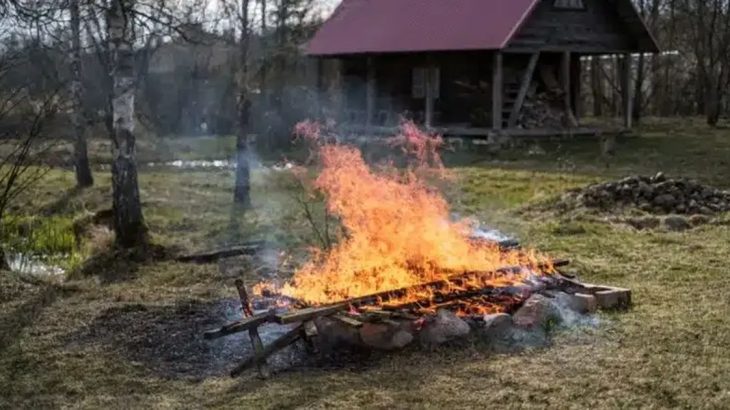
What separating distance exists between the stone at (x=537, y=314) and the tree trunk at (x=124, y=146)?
5.25 metres

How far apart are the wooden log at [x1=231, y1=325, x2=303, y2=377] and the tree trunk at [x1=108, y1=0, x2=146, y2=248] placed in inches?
179

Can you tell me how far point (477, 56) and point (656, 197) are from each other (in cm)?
1348

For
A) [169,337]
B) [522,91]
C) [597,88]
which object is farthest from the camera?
[597,88]

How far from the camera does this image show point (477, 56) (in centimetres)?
2586

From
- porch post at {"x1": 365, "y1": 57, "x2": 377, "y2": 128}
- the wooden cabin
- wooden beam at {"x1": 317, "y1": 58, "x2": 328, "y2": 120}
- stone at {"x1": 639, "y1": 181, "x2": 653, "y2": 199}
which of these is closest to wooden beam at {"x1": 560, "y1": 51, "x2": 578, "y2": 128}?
the wooden cabin

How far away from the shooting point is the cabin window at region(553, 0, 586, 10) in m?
24.9

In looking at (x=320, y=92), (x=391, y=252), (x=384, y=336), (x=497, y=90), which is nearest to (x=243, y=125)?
(x=391, y=252)

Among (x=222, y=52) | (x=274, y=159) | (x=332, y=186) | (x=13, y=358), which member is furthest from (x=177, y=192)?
(x=222, y=52)

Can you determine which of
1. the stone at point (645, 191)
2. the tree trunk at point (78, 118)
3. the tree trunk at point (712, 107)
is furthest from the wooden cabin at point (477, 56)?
the tree trunk at point (78, 118)

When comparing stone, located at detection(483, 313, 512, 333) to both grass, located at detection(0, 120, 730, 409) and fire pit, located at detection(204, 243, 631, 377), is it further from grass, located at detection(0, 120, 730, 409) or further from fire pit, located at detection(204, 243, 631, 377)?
grass, located at detection(0, 120, 730, 409)

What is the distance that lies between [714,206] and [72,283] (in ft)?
28.8

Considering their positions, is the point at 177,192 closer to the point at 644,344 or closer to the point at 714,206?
the point at 714,206

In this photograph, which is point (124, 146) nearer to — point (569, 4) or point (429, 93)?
point (429, 93)

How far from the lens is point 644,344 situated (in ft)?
21.4
